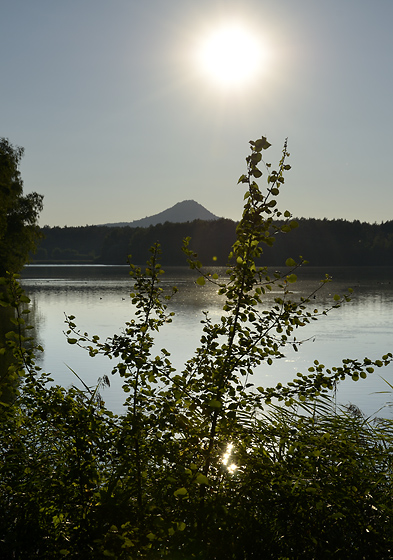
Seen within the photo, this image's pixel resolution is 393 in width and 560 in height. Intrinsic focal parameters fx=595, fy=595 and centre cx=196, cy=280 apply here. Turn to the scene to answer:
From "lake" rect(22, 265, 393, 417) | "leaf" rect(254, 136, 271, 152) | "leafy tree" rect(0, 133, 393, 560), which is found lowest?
"lake" rect(22, 265, 393, 417)

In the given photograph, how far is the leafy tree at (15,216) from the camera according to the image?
118ft

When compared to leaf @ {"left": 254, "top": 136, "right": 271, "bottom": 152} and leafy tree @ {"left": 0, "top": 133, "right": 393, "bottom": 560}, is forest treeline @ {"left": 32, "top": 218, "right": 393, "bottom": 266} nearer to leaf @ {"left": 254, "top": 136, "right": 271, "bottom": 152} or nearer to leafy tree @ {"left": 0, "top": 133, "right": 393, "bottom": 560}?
leafy tree @ {"left": 0, "top": 133, "right": 393, "bottom": 560}

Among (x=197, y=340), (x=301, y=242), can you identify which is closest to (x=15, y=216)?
(x=197, y=340)

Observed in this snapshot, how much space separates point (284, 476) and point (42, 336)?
21.2 metres

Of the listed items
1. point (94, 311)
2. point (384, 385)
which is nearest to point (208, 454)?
point (384, 385)

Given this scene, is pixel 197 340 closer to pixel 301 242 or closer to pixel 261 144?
pixel 261 144

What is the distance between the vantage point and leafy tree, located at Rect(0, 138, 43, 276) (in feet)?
118

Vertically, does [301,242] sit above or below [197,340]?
above

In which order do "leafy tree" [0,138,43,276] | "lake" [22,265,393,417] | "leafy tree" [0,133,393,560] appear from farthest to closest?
1. "leafy tree" [0,138,43,276]
2. "lake" [22,265,393,417]
3. "leafy tree" [0,133,393,560]

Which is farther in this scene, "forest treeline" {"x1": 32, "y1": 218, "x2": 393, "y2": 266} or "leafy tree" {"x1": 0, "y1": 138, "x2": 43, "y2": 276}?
"forest treeline" {"x1": 32, "y1": 218, "x2": 393, "y2": 266}

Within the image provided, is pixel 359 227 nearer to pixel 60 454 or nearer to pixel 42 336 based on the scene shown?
pixel 42 336

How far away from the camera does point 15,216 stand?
129ft

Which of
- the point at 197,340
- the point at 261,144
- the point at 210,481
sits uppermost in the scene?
the point at 261,144

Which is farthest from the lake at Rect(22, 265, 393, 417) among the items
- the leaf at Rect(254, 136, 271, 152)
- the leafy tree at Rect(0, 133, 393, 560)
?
the leaf at Rect(254, 136, 271, 152)
